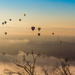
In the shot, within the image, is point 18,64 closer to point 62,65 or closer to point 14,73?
point 14,73

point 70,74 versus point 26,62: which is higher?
point 26,62

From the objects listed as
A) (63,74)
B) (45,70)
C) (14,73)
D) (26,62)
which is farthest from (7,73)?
(63,74)

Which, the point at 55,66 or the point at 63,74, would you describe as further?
the point at 55,66

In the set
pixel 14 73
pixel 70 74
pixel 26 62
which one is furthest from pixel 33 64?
pixel 70 74

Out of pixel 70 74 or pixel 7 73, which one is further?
pixel 7 73

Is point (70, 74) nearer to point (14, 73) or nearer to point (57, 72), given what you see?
point (57, 72)

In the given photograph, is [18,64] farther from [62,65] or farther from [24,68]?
[62,65]

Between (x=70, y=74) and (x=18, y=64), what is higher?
(x=18, y=64)
